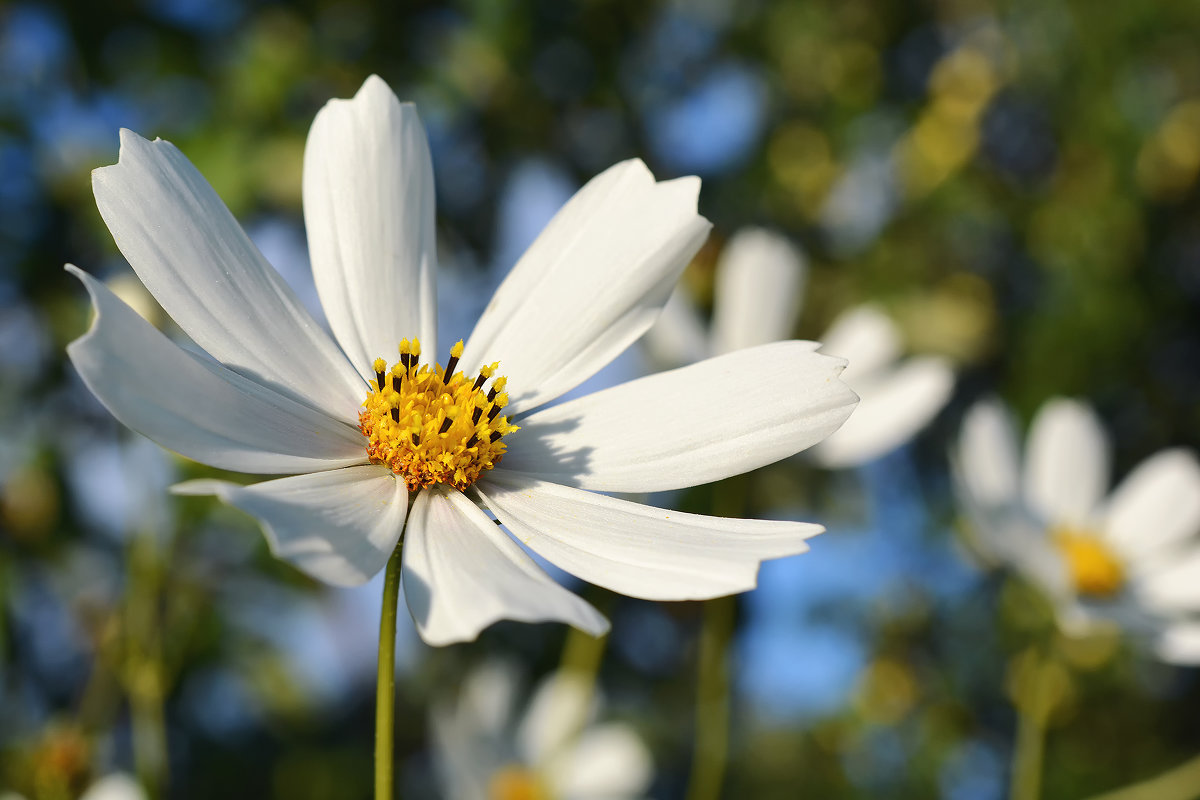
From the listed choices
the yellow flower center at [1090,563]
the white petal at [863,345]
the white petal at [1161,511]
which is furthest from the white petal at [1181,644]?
the white petal at [863,345]

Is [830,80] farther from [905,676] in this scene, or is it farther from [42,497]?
[42,497]

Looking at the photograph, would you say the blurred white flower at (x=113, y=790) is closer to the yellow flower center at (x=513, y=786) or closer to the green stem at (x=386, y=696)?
the green stem at (x=386, y=696)

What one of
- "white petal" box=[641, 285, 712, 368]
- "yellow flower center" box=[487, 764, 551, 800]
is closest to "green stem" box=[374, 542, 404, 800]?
"white petal" box=[641, 285, 712, 368]

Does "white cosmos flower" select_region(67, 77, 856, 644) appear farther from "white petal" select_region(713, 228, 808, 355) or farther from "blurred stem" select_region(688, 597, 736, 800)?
"white petal" select_region(713, 228, 808, 355)

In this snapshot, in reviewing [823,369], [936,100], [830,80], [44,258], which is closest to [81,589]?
[44,258]

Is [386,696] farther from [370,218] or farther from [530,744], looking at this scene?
[530,744]
